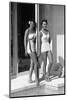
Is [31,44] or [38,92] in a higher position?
[31,44]

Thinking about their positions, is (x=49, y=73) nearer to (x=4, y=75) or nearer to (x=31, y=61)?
(x=31, y=61)

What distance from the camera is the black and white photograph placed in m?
4.32

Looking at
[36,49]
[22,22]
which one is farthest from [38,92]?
[22,22]

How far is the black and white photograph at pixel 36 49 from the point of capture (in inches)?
170

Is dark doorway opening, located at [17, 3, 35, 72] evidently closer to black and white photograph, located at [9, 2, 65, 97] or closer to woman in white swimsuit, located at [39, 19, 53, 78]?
black and white photograph, located at [9, 2, 65, 97]

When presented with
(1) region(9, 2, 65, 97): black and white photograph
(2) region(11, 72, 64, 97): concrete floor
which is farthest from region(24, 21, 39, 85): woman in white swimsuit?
(2) region(11, 72, 64, 97): concrete floor

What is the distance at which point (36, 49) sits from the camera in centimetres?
443

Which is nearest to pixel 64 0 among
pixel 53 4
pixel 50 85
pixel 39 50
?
pixel 53 4

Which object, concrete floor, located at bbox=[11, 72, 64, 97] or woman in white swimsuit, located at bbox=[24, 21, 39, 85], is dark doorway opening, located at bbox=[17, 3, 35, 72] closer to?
woman in white swimsuit, located at bbox=[24, 21, 39, 85]

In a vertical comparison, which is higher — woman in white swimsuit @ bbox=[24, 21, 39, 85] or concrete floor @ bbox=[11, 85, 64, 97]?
woman in white swimsuit @ bbox=[24, 21, 39, 85]

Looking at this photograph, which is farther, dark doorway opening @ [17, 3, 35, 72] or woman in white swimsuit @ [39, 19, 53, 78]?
woman in white swimsuit @ [39, 19, 53, 78]

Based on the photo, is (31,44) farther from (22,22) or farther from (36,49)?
(22,22)

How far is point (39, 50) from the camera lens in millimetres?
4445

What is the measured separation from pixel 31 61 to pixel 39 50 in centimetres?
21
